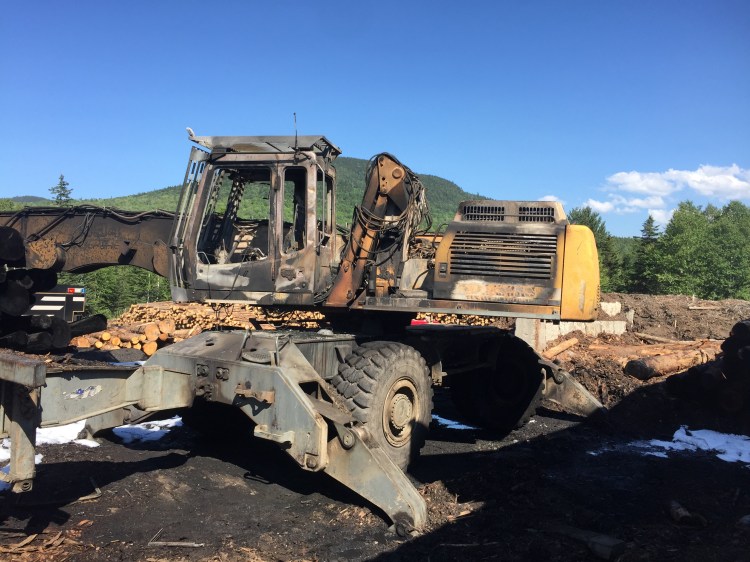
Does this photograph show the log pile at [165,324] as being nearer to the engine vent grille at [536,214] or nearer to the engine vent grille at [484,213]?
the engine vent grille at [484,213]

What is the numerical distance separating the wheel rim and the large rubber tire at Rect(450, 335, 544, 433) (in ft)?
6.94

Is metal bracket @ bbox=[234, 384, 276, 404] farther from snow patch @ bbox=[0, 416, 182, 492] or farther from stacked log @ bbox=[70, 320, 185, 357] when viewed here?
stacked log @ bbox=[70, 320, 185, 357]

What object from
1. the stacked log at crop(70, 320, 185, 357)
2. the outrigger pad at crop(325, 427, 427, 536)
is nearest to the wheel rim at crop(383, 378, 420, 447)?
the outrigger pad at crop(325, 427, 427, 536)

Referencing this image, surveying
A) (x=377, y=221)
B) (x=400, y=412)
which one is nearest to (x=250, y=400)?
(x=400, y=412)

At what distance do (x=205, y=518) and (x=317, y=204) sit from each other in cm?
295

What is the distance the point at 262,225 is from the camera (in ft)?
19.5

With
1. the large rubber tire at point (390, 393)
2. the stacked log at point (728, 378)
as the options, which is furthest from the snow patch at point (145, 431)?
the stacked log at point (728, 378)

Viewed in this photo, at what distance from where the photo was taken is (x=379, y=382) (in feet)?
17.7

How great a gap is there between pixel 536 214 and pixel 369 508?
326cm

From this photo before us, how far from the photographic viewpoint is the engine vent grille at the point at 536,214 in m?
5.90

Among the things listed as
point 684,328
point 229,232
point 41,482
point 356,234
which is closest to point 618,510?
point 356,234

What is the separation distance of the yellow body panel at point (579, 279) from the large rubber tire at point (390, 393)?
157 centimetres

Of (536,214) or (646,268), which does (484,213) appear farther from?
(646,268)

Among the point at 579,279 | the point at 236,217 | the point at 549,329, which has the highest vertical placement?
the point at 236,217
